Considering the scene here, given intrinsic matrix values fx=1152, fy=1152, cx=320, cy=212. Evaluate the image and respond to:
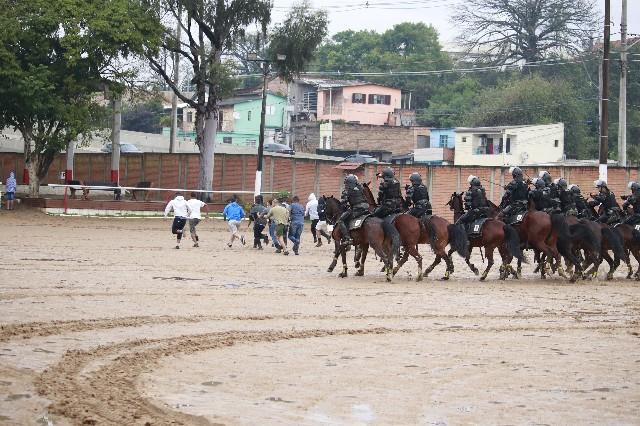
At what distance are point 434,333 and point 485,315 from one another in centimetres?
267

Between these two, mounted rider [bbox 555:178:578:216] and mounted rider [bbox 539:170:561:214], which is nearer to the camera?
mounted rider [bbox 539:170:561:214]

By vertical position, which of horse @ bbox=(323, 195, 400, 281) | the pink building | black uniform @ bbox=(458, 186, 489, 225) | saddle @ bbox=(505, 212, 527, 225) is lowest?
horse @ bbox=(323, 195, 400, 281)

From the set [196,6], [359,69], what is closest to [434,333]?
[196,6]

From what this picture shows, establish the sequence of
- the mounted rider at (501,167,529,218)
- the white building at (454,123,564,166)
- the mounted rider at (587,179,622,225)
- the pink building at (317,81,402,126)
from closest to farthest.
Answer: the mounted rider at (501,167,529,218) < the mounted rider at (587,179,622,225) < the white building at (454,123,564,166) < the pink building at (317,81,402,126)

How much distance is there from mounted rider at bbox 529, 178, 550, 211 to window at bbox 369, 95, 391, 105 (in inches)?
2813

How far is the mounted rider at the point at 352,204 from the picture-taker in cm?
2458

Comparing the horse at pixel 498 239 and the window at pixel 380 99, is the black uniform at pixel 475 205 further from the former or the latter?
the window at pixel 380 99

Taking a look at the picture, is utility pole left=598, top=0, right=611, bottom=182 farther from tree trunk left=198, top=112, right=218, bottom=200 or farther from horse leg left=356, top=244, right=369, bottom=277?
tree trunk left=198, top=112, right=218, bottom=200

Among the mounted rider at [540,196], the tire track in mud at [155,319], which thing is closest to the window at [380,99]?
the mounted rider at [540,196]

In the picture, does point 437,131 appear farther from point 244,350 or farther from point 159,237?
point 244,350

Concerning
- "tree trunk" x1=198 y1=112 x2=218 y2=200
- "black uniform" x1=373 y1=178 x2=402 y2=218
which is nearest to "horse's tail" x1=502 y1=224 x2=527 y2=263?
"black uniform" x1=373 y1=178 x2=402 y2=218

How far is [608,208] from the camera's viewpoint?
27.8 metres

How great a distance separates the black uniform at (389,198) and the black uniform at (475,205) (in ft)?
5.68

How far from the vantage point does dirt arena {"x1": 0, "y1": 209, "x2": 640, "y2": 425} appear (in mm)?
10344
